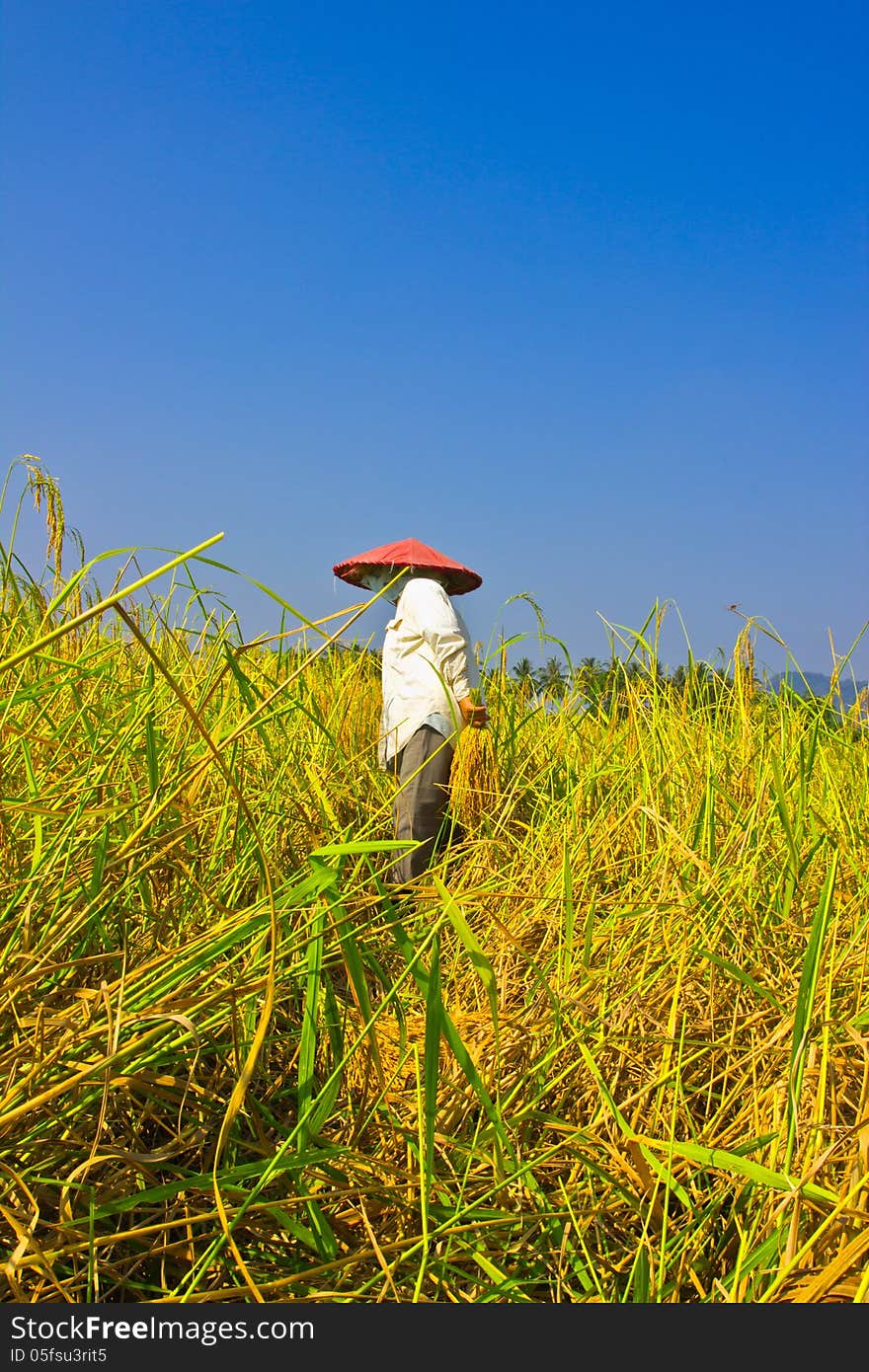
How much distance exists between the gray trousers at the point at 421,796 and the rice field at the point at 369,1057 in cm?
131

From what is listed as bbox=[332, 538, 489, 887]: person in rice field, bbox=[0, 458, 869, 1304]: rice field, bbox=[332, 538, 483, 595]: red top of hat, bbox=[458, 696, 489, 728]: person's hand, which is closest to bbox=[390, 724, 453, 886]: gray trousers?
bbox=[332, 538, 489, 887]: person in rice field

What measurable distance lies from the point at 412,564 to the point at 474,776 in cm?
100

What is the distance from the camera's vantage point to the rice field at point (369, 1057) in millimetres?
835

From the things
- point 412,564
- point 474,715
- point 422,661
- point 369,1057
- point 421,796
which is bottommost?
point 369,1057

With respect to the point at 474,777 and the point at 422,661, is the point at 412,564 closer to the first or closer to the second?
the point at 422,661

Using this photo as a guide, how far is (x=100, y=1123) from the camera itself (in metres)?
0.78

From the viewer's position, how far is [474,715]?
2.92 metres

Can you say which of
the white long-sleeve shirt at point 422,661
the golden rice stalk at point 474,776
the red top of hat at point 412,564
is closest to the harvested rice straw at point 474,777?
the golden rice stalk at point 474,776

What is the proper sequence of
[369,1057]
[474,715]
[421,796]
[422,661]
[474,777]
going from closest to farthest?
1. [369,1057]
2. [474,777]
3. [474,715]
4. [421,796]
5. [422,661]

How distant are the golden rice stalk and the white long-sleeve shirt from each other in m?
0.29

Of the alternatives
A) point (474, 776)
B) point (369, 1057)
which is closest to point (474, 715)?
point (474, 776)

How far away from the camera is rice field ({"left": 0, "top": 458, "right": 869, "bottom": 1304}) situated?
835 millimetres

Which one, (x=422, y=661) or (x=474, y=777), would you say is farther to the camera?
(x=422, y=661)

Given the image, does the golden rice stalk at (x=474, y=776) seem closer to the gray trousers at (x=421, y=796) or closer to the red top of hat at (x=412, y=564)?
the gray trousers at (x=421, y=796)
